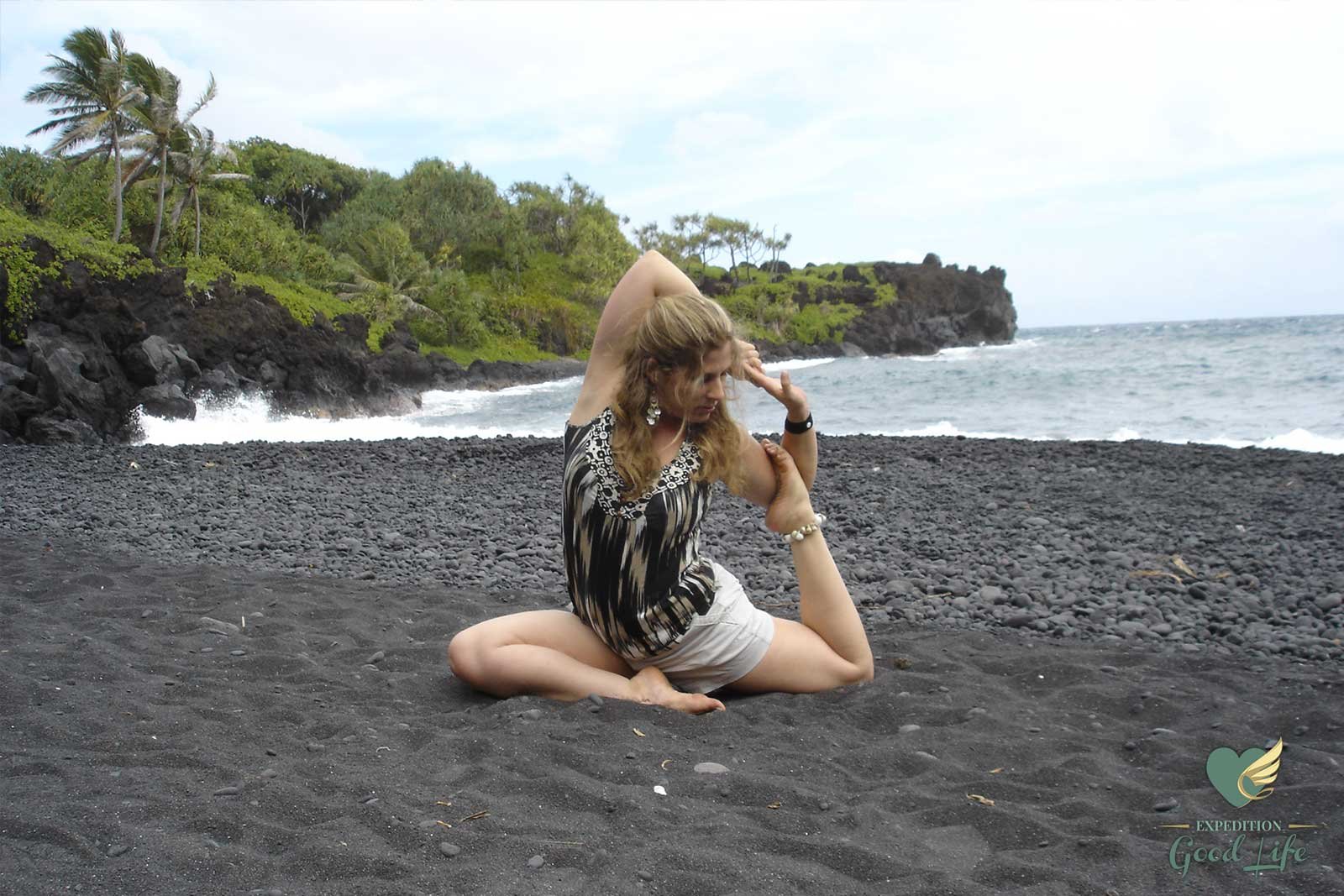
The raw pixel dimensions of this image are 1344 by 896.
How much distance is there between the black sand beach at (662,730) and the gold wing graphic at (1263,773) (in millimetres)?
37

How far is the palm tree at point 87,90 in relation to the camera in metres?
23.9

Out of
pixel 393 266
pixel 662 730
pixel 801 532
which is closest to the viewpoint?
pixel 662 730

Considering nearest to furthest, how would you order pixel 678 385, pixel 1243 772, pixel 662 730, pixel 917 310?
pixel 1243 772, pixel 678 385, pixel 662 730, pixel 917 310

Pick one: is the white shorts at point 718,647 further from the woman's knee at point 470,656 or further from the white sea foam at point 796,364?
the white sea foam at point 796,364

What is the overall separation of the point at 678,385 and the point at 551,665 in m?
1.09

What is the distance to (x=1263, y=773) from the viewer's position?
105 inches

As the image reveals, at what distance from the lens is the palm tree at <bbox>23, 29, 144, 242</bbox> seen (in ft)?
78.4

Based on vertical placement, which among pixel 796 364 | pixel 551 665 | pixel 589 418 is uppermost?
pixel 796 364

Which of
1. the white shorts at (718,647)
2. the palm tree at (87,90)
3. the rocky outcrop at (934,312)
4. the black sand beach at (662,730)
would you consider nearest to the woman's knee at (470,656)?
the black sand beach at (662,730)

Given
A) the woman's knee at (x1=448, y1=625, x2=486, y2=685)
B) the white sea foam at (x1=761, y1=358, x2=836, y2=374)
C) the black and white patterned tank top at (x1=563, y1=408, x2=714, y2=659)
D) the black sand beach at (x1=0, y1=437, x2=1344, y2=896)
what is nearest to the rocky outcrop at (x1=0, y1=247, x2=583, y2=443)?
the black sand beach at (x1=0, y1=437, x2=1344, y2=896)

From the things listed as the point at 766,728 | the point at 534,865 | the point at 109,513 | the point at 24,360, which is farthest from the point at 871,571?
the point at 24,360

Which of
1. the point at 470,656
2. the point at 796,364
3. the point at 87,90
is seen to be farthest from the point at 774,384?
the point at 796,364

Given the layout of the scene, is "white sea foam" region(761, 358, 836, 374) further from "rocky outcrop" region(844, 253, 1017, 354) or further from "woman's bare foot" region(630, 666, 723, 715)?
"woman's bare foot" region(630, 666, 723, 715)

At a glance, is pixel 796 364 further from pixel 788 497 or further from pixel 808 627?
pixel 788 497
